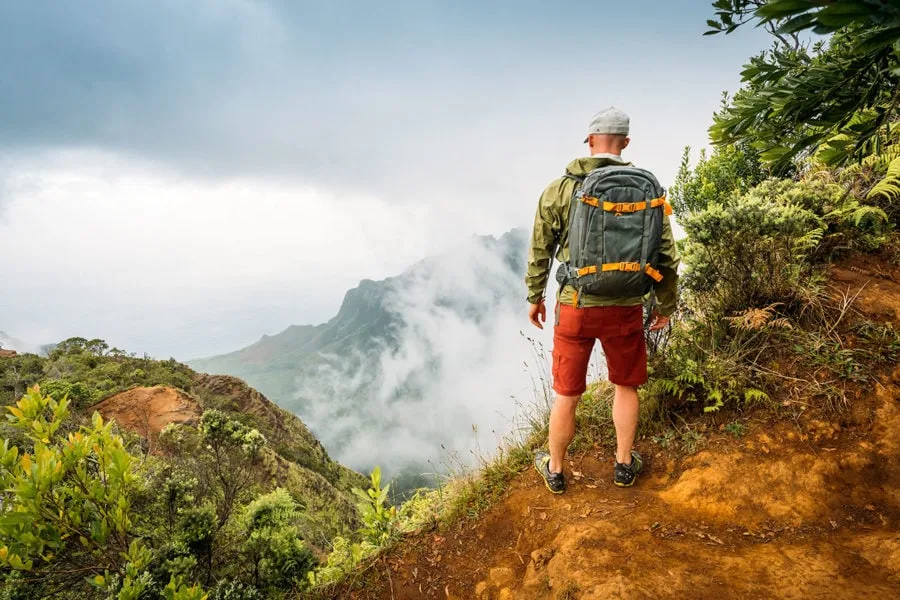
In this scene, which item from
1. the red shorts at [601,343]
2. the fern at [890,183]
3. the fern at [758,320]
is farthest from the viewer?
the fern at [890,183]

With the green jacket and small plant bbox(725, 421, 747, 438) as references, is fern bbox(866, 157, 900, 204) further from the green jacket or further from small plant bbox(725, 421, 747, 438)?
the green jacket

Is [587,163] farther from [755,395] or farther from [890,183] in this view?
[890,183]

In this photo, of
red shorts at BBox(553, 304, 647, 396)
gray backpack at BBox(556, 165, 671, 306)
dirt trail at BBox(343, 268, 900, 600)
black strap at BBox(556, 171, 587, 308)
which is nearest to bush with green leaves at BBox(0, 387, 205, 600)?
dirt trail at BBox(343, 268, 900, 600)

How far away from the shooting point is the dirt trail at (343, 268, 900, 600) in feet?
6.89

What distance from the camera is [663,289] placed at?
2.82 metres

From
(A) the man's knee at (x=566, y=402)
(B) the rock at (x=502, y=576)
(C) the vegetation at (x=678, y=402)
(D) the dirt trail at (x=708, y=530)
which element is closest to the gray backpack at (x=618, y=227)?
(A) the man's knee at (x=566, y=402)

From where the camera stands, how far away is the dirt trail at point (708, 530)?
2.10 meters

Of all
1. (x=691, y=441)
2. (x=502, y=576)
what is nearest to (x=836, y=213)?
(x=691, y=441)

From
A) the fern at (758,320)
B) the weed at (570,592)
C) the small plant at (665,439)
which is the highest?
the fern at (758,320)

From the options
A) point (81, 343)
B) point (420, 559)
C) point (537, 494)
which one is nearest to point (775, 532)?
point (537, 494)

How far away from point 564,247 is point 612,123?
0.82 metres

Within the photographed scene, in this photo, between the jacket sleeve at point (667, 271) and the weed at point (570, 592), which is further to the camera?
the jacket sleeve at point (667, 271)

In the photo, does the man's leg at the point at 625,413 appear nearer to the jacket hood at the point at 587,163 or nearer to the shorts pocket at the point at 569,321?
the shorts pocket at the point at 569,321

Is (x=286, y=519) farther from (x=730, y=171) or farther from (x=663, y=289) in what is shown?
(x=730, y=171)
